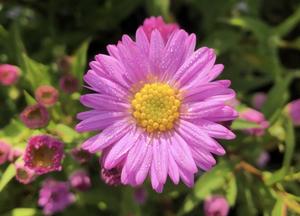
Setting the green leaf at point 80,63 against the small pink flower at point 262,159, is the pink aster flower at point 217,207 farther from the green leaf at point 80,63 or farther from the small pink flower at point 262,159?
the green leaf at point 80,63

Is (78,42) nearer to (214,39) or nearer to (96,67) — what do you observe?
(214,39)

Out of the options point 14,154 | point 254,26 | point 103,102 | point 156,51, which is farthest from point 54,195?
point 254,26

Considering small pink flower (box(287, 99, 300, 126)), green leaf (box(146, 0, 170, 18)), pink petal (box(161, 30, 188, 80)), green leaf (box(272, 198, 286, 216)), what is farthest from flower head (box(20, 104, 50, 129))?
small pink flower (box(287, 99, 300, 126))

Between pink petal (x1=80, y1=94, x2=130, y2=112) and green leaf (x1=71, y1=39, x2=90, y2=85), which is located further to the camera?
green leaf (x1=71, y1=39, x2=90, y2=85)

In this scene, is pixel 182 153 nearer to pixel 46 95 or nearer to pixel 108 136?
pixel 108 136

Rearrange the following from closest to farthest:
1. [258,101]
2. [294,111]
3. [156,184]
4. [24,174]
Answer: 1. [156,184]
2. [24,174]
3. [294,111]
4. [258,101]

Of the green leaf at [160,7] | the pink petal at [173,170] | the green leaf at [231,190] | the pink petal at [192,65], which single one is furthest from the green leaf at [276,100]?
the pink petal at [173,170]

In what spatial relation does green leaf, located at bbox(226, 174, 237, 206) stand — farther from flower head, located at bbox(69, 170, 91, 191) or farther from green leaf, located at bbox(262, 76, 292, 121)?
flower head, located at bbox(69, 170, 91, 191)
